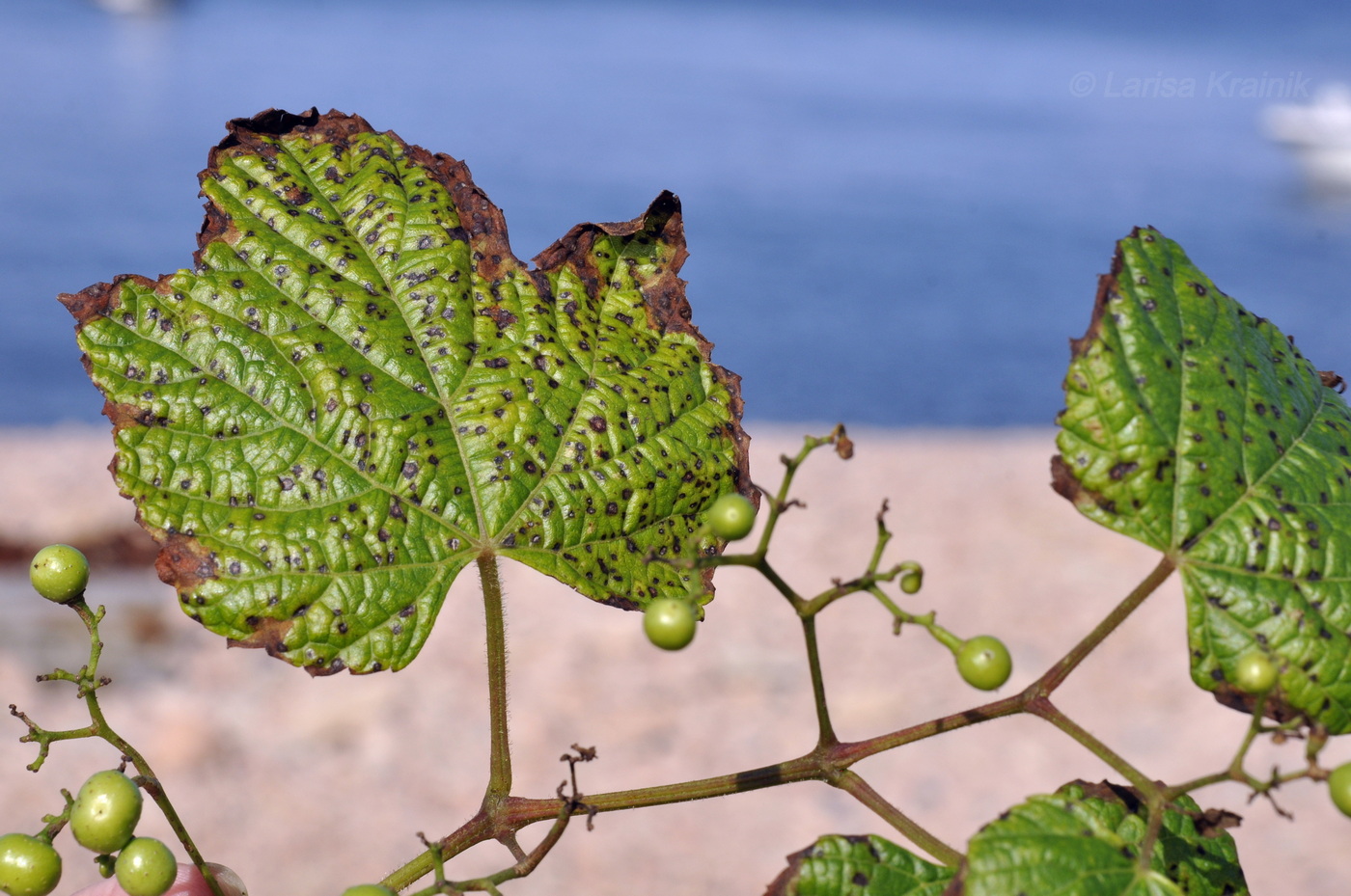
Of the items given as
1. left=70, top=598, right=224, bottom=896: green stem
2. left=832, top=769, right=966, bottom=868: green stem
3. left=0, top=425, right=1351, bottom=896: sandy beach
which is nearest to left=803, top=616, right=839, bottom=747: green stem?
left=832, top=769, right=966, bottom=868: green stem

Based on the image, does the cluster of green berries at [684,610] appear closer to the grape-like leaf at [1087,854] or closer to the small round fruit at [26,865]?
the grape-like leaf at [1087,854]

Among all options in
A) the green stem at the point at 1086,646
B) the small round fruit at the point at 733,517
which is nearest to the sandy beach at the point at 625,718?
the green stem at the point at 1086,646

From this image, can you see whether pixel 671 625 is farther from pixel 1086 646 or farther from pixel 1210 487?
pixel 1210 487

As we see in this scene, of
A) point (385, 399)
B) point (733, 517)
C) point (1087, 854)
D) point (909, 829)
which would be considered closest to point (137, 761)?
point (385, 399)

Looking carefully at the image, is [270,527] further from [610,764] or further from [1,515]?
[1,515]

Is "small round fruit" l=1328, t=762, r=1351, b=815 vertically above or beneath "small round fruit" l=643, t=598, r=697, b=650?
above

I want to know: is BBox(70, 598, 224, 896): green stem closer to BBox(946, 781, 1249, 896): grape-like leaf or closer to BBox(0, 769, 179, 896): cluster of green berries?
BBox(0, 769, 179, 896): cluster of green berries

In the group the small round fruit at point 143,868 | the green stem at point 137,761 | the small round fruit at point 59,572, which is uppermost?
the small round fruit at point 59,572
